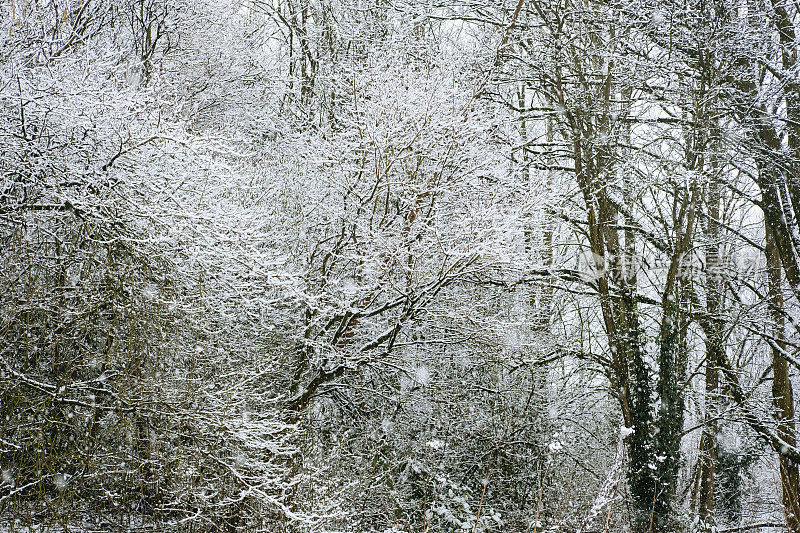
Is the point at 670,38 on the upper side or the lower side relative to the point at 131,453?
upper

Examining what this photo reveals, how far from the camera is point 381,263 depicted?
7473mm

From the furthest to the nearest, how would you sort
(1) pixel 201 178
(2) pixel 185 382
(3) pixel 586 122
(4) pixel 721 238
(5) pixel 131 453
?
(3) pixel 586 122, (4) pixel 721 238, (1) pixel 201 178, (2) pixel 185 382, (5) pixel 131 453

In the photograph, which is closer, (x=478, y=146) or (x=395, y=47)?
(x=478, y=146)

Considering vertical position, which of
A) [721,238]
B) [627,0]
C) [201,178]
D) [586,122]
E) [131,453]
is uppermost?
[627,0]

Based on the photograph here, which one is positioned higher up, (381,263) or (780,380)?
(381,263)

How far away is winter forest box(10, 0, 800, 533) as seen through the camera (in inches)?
233

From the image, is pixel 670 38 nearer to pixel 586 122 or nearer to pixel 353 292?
pixel 586 122

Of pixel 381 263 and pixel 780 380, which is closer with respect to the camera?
pixel 381 263

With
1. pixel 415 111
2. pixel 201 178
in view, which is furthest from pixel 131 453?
pixel 415 111

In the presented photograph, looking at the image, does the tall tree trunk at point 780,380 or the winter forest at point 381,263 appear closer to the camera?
the winter forest at point 381,263

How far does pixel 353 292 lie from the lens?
788 cm

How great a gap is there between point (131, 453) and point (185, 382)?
0.86 metres

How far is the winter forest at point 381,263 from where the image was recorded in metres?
5.93

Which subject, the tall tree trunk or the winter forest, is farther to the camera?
the tall tree trunk
